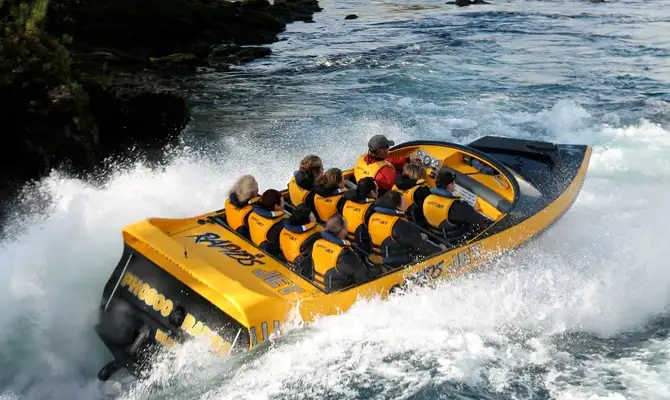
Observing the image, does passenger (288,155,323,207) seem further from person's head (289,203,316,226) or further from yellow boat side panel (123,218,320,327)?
person's head (289,203,316,226)

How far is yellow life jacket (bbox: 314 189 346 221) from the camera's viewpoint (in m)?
8.23

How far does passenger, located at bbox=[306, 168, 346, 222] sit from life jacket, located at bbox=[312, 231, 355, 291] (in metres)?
1.08

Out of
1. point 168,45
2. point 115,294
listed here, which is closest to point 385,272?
point 115,294

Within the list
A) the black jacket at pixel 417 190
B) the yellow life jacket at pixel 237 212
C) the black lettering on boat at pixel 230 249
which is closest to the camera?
the black lettering on boat at pixel 230 249

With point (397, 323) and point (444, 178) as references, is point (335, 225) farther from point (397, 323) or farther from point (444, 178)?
point (444, 178)

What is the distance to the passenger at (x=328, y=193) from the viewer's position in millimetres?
8148

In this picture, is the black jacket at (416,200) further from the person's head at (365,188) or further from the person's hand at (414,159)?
the person's hand at (414,159)

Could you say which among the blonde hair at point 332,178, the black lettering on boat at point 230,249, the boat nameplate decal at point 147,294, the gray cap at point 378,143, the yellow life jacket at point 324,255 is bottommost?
the boat nameplate decal at point 147,294

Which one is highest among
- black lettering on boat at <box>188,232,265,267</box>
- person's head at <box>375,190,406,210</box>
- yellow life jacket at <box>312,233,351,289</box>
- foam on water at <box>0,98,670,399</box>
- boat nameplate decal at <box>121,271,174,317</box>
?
person's head at <box>375,190,406,210</box>

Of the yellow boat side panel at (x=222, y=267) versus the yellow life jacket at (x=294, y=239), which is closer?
the yellow boat side panel at (x=222, y=267)

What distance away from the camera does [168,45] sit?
23.4 meters

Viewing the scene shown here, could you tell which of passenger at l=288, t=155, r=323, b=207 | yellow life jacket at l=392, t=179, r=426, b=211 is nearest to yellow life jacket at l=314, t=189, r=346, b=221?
passenger at l=288, t=155, r=323, b=207

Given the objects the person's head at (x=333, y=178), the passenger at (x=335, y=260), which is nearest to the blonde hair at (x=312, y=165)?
the person's head at (x=333, y=178)

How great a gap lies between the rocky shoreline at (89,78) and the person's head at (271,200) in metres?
4.86
